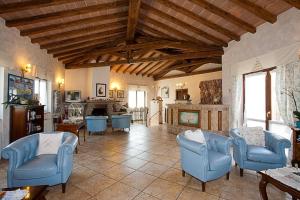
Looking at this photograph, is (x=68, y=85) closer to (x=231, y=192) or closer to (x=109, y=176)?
(x=109, y=176)

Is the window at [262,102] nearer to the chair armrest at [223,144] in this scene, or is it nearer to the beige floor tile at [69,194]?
the chair armrest at [223,144]

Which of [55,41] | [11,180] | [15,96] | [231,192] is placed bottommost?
[231,192]

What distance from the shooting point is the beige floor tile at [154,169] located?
3299 millimetres

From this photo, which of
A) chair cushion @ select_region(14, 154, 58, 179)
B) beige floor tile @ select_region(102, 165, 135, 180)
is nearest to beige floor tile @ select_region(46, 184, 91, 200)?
chair cushion @ select_region(14, 154, 58, 179)

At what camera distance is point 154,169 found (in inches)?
137

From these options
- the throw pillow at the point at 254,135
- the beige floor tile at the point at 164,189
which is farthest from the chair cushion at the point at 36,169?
the throw pillow at the point at 254,135

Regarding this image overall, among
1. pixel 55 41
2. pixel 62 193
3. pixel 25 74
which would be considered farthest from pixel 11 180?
pixel 55 41

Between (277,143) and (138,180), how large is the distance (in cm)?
257

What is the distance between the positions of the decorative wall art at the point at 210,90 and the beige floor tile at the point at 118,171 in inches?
228

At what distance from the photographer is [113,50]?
6684 mm

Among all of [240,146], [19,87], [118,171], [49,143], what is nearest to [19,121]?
[19,87]

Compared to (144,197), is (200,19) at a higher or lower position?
higher

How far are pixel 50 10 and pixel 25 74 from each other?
6.65 ft

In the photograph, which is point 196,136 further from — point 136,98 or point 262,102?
point 136,98
